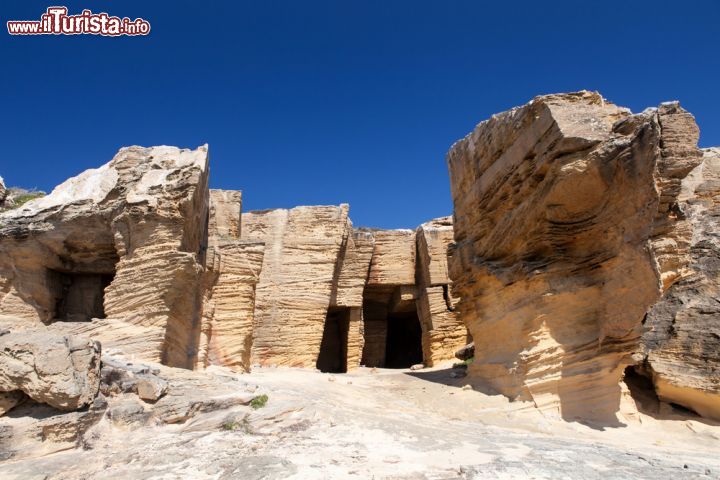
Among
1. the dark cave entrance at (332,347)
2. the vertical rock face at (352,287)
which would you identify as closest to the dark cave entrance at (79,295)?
the vertical rock face at (352,287)

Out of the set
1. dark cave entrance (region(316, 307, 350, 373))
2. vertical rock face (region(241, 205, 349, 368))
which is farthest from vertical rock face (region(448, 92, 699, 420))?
dark cave entrance (region(316, 307, 350, 373))

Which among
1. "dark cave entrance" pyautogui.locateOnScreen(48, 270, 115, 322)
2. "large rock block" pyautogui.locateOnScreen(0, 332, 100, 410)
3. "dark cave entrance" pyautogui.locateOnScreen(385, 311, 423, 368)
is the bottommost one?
"dark cave entrance" pyautogui.locateOnScreen(385, 311, 423, 368)

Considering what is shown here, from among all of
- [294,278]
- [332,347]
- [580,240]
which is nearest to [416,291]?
[332,347]

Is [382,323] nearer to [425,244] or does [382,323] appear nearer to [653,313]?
[425,244]

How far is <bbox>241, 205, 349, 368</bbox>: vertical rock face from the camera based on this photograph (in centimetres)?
1291

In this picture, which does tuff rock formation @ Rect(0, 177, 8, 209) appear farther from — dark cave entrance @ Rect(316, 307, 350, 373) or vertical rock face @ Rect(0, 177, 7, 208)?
dark cave entrance @ Rect(316, 307, 350, 373)

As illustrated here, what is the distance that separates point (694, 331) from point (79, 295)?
33.3 ft

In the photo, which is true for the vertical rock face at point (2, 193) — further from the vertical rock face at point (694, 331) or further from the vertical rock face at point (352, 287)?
the vertical rock face at point (694, 331)

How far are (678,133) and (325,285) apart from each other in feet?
28.5

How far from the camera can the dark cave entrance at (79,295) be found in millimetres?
7852

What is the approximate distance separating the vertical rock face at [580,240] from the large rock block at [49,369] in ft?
19.8

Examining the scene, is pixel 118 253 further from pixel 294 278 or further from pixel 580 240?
pixel 580 240

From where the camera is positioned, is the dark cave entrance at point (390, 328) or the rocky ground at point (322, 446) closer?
the rocky ground at point (322, 446)

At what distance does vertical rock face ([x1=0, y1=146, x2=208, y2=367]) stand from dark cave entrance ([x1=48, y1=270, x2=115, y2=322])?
0.02m
